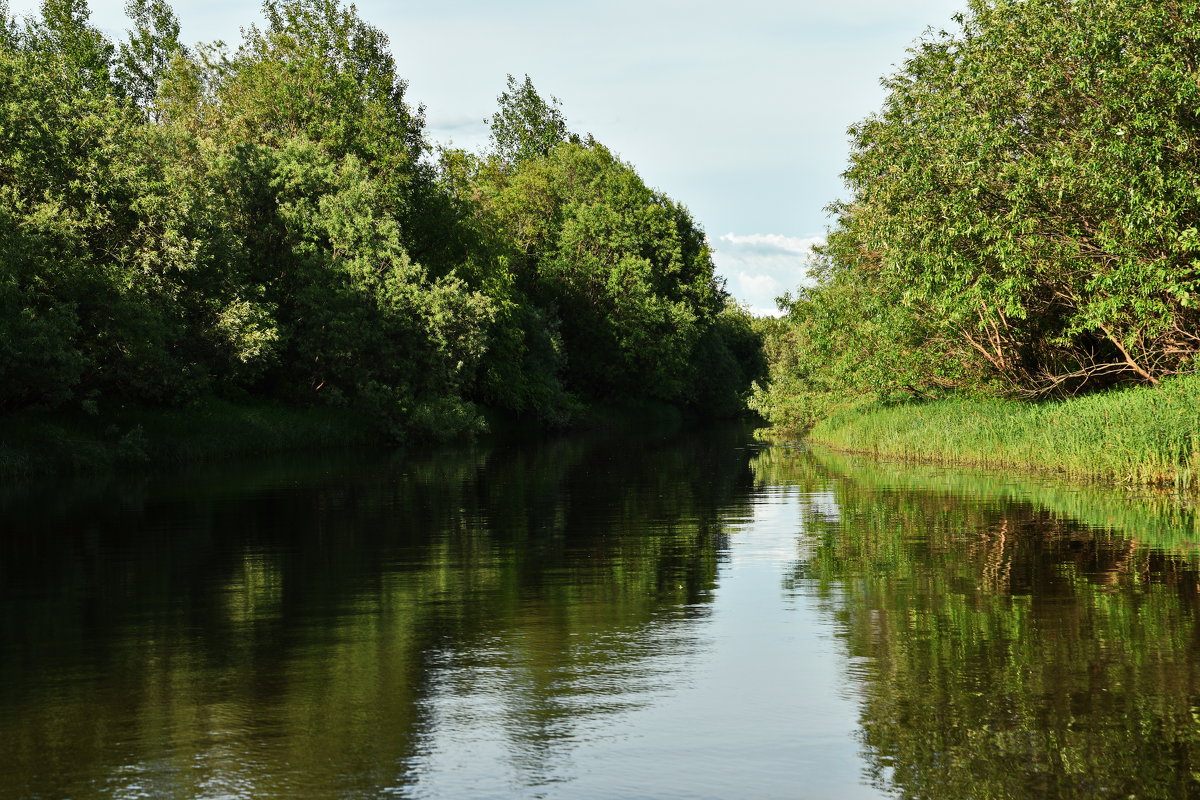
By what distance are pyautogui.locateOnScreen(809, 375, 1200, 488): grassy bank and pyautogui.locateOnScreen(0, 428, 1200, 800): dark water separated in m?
2.47

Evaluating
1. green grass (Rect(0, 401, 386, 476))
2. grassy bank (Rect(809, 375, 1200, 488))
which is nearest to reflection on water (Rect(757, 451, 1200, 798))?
grassy bank (Rect(809, 375, 1200, 488))

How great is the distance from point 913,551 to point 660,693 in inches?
380

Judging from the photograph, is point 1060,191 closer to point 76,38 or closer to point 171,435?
point 171,435

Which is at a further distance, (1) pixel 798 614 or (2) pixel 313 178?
(2) pixel 313 178

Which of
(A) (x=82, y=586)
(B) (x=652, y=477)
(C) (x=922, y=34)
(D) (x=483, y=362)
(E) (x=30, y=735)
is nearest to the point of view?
(E) (x=30, y=735)

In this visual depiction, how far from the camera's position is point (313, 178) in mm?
58219

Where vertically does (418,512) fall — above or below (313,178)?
below

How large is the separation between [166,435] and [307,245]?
14103 mm

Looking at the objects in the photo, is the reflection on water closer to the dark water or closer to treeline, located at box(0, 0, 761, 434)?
the dark water

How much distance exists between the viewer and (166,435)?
152 feet

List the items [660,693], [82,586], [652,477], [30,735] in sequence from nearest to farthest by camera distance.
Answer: [30,735] < [660,693] < [82,586] < [652,477]

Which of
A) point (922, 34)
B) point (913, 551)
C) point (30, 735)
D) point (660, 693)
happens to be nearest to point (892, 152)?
point (922, 34)

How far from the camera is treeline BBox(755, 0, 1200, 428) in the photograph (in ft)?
87.8

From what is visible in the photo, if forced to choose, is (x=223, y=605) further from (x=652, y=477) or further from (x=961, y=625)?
(x=652, y=477)
